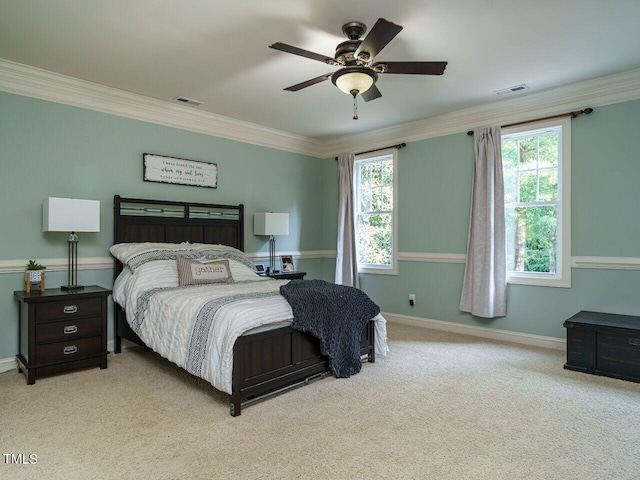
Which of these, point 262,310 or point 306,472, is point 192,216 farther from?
point 306,472

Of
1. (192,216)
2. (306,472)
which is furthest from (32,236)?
(306,472)

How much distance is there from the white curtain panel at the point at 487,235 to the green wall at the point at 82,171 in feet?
8.98

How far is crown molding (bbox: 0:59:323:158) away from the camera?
354cm

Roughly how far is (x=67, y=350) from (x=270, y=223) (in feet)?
8.62

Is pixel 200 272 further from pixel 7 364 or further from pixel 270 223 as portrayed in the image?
pixel 7 364

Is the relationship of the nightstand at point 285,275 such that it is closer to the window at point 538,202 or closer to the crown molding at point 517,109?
the crown molding at point 517,109

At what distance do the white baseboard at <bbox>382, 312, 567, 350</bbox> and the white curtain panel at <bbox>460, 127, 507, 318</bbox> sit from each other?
240 millimetres

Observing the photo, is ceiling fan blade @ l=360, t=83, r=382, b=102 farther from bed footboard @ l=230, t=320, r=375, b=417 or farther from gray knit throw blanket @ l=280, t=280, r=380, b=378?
bed footboard @ l=230, t=320, r=375, b=417

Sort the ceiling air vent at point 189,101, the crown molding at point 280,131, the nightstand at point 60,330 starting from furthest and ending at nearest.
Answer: the ceiling air vent at point 189,101 → the crown molding at point 280,131 → the nightstand at point 60,330

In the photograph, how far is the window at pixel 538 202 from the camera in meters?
4.08

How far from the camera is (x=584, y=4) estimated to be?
2.59m

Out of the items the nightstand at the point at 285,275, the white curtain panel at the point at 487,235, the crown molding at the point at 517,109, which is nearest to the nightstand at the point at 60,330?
the nightstand at the point at 285,275

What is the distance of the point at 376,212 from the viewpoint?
573 centimetres

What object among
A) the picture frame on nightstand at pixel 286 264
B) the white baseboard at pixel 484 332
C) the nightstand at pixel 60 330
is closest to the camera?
the nightstand at pixel 60 330
